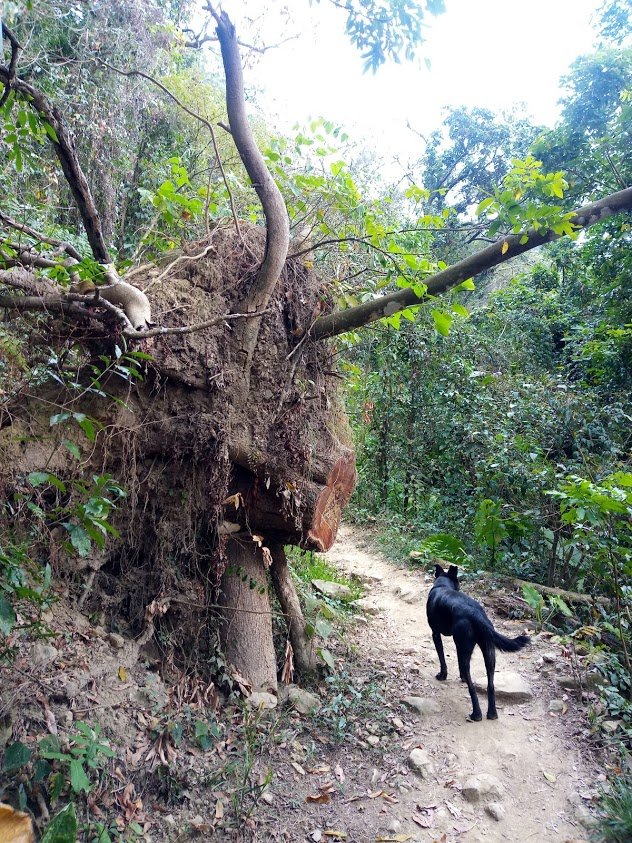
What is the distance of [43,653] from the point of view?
341 cm

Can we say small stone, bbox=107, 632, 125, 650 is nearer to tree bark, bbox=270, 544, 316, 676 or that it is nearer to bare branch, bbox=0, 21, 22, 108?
tree bark, bbox=270, 544, 316, 676

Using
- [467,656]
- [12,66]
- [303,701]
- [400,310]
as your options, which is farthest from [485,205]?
[303,701]

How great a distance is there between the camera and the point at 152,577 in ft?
14.0

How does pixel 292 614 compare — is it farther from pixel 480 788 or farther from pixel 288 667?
pixel 480 788

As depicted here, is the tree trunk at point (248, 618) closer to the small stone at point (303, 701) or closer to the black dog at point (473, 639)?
the small stone at point (303, 701)

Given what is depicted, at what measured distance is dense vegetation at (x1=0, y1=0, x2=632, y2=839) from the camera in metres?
3.37

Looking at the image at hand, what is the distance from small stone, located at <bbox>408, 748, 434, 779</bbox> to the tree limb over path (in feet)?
11.0

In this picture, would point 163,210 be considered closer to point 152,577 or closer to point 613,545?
point 152,577

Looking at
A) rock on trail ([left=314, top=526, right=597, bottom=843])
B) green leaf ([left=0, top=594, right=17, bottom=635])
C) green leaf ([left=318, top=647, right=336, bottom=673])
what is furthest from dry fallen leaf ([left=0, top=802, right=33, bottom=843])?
green leaf ([left=318, top=647, right=336, bottom=673])

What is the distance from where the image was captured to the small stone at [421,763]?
386cm

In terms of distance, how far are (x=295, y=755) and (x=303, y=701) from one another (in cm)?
54

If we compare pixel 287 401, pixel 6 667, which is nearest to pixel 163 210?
pixel 287 401

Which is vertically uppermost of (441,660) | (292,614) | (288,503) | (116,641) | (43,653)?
(288,503)

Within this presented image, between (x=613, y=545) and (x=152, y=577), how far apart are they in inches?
161
